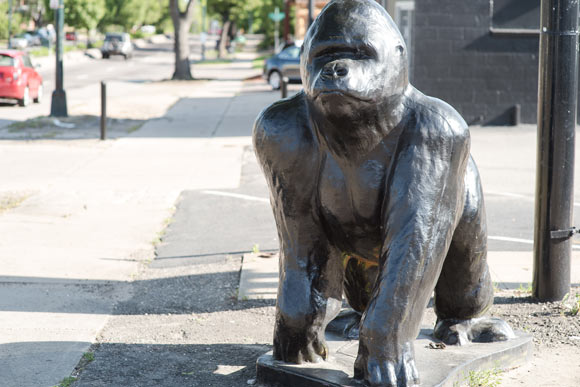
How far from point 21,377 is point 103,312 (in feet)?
4.08

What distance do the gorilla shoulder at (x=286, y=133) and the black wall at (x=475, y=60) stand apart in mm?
13733

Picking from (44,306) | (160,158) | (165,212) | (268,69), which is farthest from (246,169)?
(268,69)

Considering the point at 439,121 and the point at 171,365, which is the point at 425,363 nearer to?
the point at 439,121

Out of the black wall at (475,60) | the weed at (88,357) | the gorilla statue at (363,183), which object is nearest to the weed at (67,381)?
the weed at (88,357)

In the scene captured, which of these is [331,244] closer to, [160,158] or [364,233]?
[364,233]

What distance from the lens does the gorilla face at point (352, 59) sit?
2.96 meters

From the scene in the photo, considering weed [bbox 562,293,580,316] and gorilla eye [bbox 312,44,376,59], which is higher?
gorilla eye [bbox 312,44,376,59]

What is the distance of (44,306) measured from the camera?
203 inches

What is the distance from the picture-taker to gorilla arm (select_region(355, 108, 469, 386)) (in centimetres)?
314

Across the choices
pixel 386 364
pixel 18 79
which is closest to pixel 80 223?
pixel 386 364

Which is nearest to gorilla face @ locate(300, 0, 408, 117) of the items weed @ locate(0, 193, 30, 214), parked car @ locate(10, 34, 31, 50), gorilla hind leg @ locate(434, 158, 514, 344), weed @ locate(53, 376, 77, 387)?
gorilla hind leg @ locate(434, 158, 514, 344)

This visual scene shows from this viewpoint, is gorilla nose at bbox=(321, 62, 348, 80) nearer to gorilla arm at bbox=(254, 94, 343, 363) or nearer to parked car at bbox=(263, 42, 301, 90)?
gorilla arm at bbox=(254, 94, 343, 363)

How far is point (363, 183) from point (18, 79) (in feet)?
64.5

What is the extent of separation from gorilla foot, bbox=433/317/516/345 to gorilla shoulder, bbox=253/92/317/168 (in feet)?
3.99
